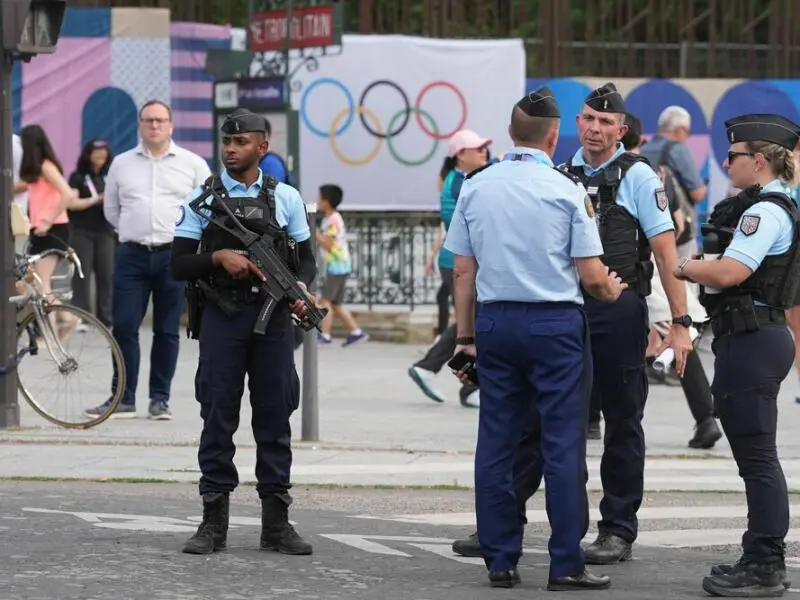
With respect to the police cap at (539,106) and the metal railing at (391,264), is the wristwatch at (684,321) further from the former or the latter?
the metal railing at (391,264)

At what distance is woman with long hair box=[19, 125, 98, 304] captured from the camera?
15133 millimetres

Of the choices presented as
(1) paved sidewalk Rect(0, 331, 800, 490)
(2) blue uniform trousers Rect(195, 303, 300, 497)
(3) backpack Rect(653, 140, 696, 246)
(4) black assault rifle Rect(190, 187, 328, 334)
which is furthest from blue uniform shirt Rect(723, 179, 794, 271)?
(3) backpack Rect(653, 140, 696, 246)

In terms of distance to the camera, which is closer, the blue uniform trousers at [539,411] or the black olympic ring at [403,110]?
the blue uniform trousers at [539,411]

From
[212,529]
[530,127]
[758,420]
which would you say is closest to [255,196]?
[530,127]

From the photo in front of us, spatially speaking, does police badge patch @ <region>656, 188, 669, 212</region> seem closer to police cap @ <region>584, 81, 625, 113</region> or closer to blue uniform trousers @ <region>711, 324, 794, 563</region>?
police cap @ <region>584, 81, 625, 113</region>

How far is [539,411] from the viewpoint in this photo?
703 centimetres

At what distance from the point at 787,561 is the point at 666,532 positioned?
845 mm

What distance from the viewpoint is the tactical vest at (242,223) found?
7445 millimetres

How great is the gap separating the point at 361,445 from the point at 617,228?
3749 mm

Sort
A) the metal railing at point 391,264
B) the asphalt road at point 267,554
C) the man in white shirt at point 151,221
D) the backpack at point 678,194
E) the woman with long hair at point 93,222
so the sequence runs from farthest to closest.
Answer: the metal railing at point 391,264 < the woman with long hair at point 93,222 < the backpack at point 678,194 < the man in white shirt at point 151,221 < the asphalt road at point 267,554

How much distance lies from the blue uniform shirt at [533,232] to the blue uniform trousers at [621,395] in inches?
24.6

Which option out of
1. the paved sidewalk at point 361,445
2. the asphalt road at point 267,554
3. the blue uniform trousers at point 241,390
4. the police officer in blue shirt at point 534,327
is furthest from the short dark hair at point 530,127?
the paved sidewalk at point 361,445

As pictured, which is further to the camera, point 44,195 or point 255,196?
point 44,195

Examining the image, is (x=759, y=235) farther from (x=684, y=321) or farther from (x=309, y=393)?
(x=309, y=393)
